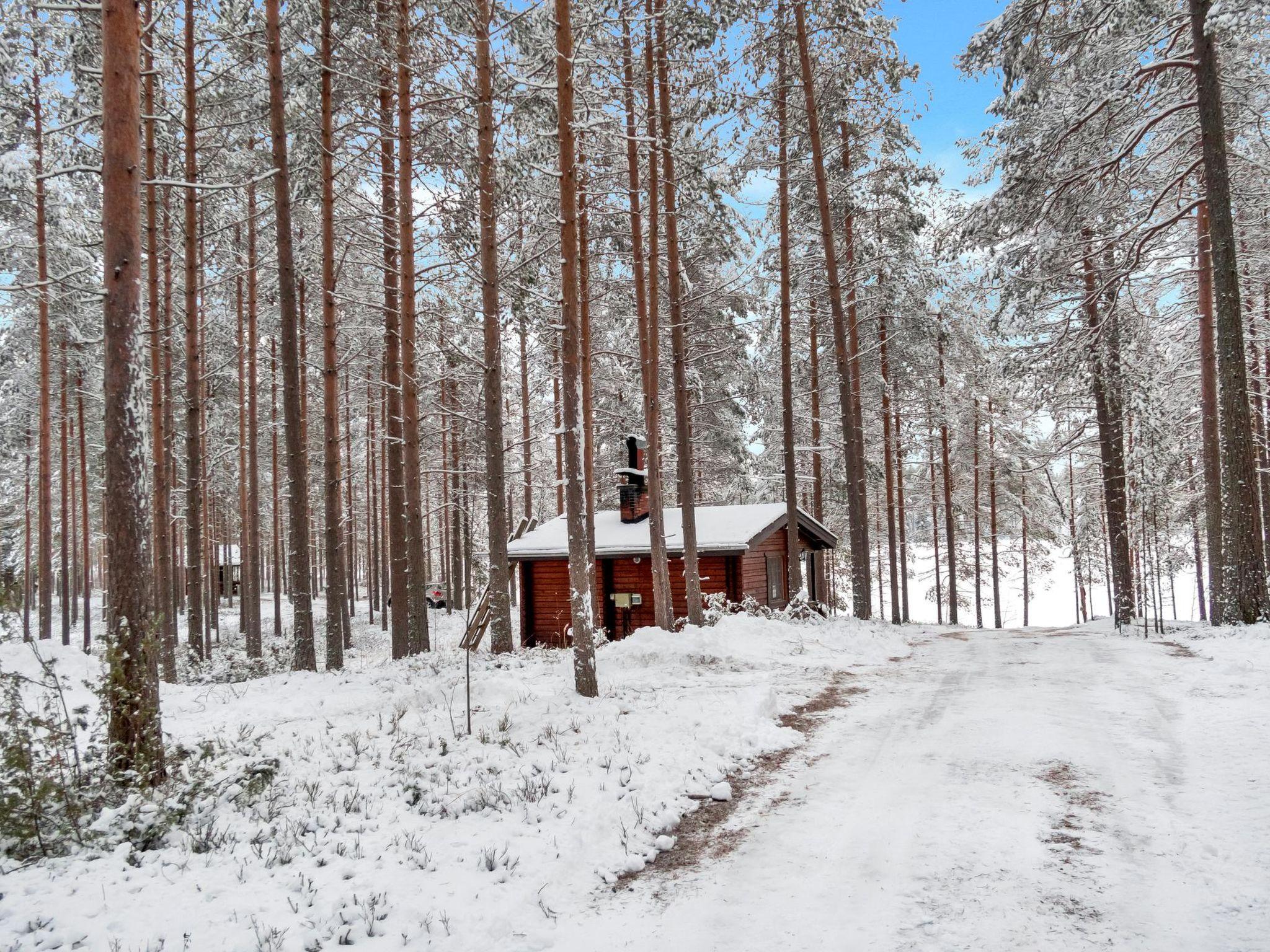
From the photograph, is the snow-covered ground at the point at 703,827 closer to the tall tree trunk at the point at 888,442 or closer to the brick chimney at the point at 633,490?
the brick chimney at the point at 633,490

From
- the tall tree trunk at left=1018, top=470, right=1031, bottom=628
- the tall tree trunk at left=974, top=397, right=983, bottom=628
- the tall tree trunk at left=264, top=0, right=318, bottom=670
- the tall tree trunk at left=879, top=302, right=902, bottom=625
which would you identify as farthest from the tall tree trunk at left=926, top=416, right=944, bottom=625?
the tall tree trunk at left=264, top=0, right=318, bottom=670

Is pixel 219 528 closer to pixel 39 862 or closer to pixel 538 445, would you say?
pixel 538 445

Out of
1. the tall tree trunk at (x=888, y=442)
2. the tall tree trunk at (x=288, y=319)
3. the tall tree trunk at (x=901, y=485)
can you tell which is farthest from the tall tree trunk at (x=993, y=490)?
the tall tree trunk at (x=288, y=319)

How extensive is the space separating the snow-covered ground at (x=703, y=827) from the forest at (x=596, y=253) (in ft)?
3.57

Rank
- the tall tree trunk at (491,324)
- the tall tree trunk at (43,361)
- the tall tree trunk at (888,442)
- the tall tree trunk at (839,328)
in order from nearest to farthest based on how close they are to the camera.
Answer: the tall tree trunk at (491,324), the tall tree trunk at (839,328), the tall tree trunk at (43,361), the tall tree trunk at (888,442)

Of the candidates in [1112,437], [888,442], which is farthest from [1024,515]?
[1112,437]

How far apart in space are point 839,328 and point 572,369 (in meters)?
10.9

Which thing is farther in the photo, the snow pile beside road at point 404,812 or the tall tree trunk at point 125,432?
the tall tree trunk at point 125,432

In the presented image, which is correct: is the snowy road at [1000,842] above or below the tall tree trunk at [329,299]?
below

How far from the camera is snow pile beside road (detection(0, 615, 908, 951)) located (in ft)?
13.1

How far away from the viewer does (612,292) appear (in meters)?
18.5

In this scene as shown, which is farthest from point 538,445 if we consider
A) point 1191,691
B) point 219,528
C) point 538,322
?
point 1191,691

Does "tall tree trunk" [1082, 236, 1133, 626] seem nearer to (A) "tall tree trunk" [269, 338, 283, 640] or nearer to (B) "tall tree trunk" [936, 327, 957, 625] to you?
(B) "tall tree trunk" [936, 327, 957, 625]

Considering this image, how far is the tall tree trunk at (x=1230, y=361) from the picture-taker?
1132cm
